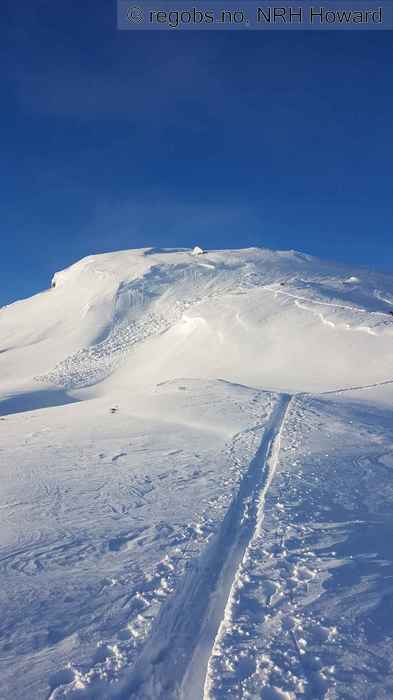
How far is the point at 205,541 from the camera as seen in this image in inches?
319

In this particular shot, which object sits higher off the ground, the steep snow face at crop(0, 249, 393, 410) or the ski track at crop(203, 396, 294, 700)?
the steep snow face at crop(0, 249, 393, 410)

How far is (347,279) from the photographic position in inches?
1736

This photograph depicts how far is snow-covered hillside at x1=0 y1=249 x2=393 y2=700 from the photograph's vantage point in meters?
5.32

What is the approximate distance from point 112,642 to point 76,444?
989 cm

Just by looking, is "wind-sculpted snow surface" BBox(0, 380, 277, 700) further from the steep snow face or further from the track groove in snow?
the steep snow face

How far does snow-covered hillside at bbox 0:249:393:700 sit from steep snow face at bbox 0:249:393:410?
5.52 feet

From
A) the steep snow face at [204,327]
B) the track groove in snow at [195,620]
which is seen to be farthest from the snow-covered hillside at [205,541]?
the steep snow face at [204,327]

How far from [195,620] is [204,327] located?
99.3ft

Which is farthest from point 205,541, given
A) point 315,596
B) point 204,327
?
point 204,327

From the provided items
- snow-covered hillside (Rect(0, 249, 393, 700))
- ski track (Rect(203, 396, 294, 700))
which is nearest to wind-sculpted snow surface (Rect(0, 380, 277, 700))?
snow-covered hillside (Rect(0, 249, 393, 700))

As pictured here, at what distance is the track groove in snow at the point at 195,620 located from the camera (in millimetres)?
5094

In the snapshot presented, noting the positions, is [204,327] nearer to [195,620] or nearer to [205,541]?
[205,541]

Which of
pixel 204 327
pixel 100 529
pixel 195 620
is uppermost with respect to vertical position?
pixel 204 327

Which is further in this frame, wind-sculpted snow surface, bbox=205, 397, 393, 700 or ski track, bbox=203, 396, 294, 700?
ski track, bbox=203, 396, 294, 700
